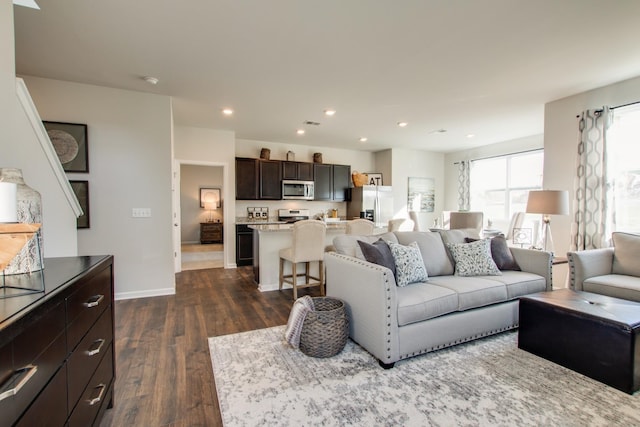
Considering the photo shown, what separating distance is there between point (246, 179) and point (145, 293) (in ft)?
9.76

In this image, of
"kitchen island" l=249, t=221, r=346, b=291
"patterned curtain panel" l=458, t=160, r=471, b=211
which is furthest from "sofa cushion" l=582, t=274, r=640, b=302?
"patterned curtain panel" l=458, t=160, r=471, b=211

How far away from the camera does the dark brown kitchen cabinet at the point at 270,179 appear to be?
6.43m

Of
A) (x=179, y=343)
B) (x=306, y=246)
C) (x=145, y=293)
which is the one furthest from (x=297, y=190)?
(x=179, y=343)

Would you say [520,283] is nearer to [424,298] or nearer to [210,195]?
[424,298]

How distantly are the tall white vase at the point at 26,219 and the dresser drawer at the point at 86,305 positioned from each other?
215 mm

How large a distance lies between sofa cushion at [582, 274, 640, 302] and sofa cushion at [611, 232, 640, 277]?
0.09m

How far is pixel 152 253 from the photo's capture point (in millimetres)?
4016

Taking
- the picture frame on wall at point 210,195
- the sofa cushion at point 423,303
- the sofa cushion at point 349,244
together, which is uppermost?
the picture frame on wall at point 210,195

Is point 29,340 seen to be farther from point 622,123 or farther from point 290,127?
point 622,123

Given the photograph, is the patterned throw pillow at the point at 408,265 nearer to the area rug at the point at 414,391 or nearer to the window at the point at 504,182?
the area rug at the point at 414,391

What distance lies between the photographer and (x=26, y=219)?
1278 millimetres

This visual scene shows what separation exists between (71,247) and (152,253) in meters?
1.34

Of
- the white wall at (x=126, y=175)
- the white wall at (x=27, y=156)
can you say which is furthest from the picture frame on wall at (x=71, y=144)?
the white wall at (x=27, y=156)

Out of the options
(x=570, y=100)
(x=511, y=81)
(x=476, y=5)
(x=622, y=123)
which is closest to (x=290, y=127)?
(x=511, y=81)
